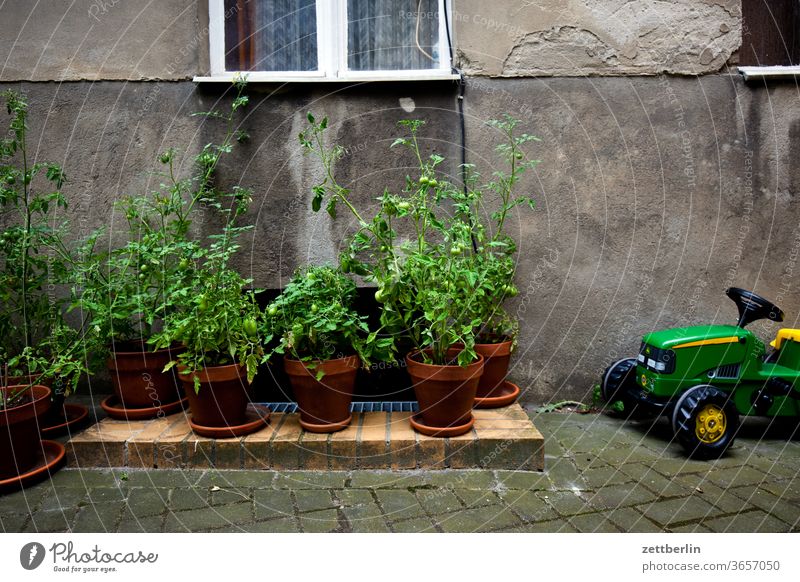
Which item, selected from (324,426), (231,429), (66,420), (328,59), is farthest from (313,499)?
(328,59)

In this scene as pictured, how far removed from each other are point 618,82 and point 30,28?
354cm

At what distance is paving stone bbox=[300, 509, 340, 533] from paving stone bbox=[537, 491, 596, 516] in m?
0.87

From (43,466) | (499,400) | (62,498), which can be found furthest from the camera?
(499,400)

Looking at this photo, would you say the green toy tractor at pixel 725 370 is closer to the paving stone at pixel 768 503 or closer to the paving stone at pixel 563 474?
the paving stone at pixel 768 503

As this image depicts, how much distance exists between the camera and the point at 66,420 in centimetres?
314

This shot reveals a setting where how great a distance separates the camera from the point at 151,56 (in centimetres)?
350

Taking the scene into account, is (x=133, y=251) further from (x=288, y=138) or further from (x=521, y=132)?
(x=521, y=132)

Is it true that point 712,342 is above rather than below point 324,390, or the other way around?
above

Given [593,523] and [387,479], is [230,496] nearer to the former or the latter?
[387,479]

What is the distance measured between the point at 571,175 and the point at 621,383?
1.28 metres

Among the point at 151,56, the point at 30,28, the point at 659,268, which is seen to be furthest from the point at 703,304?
the point at 30,28

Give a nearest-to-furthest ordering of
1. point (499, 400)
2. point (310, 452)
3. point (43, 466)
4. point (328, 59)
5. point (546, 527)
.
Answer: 1. point (546, 527)
2. point (43, 466)
3. point (310, 452)
4. point (499, 400)
5. point (328, 59)

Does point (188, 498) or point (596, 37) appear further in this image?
point (596, 37)

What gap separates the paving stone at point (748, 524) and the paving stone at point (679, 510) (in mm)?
50
